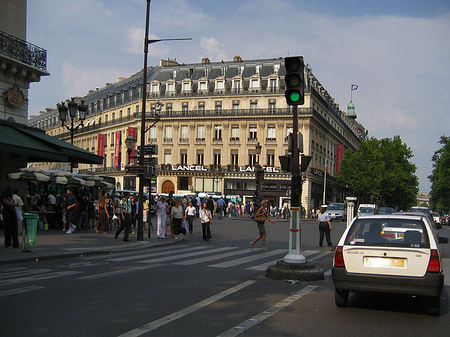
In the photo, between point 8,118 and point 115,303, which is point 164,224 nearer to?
point 8,118

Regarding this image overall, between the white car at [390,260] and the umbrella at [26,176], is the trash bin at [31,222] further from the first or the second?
the white car at [390,260]

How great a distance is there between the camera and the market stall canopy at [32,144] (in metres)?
18.4

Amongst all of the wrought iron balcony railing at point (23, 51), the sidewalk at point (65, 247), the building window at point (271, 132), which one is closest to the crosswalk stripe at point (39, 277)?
the sidewalk at point (65, 247)

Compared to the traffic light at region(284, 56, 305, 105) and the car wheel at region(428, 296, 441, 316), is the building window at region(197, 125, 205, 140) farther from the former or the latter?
the car wheel at region(428, 296, 441, 316)

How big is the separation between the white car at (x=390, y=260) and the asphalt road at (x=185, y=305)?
42 centimetres

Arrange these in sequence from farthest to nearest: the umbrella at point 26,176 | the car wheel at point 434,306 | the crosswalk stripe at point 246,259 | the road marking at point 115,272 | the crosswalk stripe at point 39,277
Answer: the umbrella at point 26,176 < the crosswalk stripe at point 246,259 < the road marking at point 115,272 < the crosswalk stripe at point 39,277 < the car wheel at point 434,306

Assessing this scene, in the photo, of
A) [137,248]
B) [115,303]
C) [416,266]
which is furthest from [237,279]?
[137,248]

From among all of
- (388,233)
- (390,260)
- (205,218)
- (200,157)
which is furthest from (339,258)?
(200,157)

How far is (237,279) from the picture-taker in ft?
33.5

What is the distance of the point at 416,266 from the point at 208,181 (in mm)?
61044

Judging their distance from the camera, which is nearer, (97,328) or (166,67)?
(97,328)

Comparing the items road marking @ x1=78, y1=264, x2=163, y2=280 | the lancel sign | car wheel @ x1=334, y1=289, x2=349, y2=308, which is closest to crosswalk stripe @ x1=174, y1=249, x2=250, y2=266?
road marking @ x1=78, y1=264, x2=163, y2=280

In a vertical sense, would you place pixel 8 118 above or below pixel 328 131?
below

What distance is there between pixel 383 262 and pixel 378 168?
77372 millimetres
